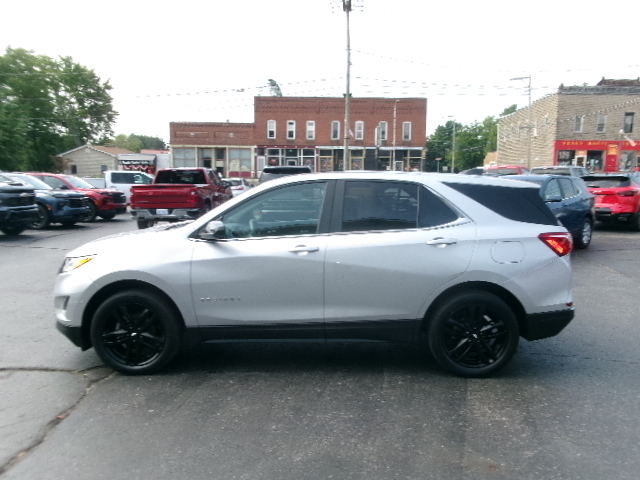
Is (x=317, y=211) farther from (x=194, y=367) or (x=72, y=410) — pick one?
(x=72, y=410)

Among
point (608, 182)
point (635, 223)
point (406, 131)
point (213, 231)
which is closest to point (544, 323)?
point (213, 231)

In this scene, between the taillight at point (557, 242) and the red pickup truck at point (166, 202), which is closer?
the taillight at point (557, 242)

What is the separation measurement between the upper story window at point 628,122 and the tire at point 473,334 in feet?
161

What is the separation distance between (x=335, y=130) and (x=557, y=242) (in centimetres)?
5234

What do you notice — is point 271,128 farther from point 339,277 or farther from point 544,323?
point 544,323

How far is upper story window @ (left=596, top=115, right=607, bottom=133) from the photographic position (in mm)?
45812

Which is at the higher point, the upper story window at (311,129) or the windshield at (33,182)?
the upper story window at (311,129)

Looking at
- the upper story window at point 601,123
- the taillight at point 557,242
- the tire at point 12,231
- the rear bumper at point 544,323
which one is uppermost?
the upper story window at point 601,123

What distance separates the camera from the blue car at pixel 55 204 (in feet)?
53.7

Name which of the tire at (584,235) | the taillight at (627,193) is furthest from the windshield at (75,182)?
the taillight at (627,193)

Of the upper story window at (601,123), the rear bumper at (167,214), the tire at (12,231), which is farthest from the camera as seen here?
the upper story window at (601,123)

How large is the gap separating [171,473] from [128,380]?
1.61 meters

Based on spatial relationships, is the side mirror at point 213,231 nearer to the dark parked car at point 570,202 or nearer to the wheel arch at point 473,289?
the wheel arch at point 473,289

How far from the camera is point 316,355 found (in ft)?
17.3
